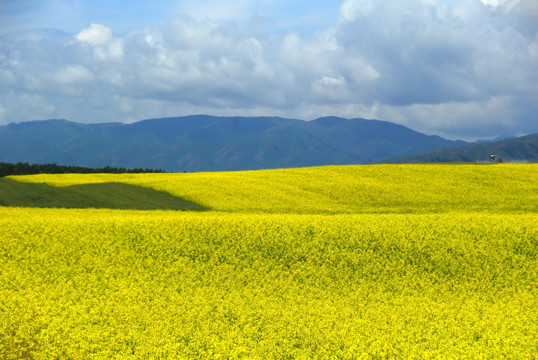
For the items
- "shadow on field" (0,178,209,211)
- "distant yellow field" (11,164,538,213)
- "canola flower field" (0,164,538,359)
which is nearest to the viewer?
"canola flower field" (0,164,538,359)

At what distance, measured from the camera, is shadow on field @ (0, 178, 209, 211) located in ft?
137

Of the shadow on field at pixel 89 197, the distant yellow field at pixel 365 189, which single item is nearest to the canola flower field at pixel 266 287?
the shadow on field at pixel 89 197

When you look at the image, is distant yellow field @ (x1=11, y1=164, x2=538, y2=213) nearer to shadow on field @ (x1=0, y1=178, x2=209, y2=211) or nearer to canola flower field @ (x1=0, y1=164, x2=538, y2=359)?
shadow on field @ (x1=0, y1=178, x2=209, y2=211)

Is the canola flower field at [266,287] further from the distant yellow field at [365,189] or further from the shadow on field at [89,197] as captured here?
the distant yellow field at [365,189]

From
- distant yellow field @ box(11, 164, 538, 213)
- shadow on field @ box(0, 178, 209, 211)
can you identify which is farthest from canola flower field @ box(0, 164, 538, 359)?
distant yellow field @ box(11, 164, 538, 213)

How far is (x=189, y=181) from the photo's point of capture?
54.3 m

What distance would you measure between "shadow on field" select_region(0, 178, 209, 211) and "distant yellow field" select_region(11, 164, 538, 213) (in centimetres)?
206

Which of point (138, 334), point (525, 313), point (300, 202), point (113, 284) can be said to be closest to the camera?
point (138, 334)

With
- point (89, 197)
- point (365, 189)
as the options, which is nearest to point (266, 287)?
point (89, 197)

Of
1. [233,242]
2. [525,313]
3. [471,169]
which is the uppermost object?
[471,169]

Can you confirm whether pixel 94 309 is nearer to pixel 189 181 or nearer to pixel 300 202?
pixel 300 202

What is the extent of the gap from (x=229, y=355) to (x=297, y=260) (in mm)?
10887

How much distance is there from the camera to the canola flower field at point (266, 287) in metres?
16.2

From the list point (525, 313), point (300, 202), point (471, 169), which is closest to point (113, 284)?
point (525, 313)
